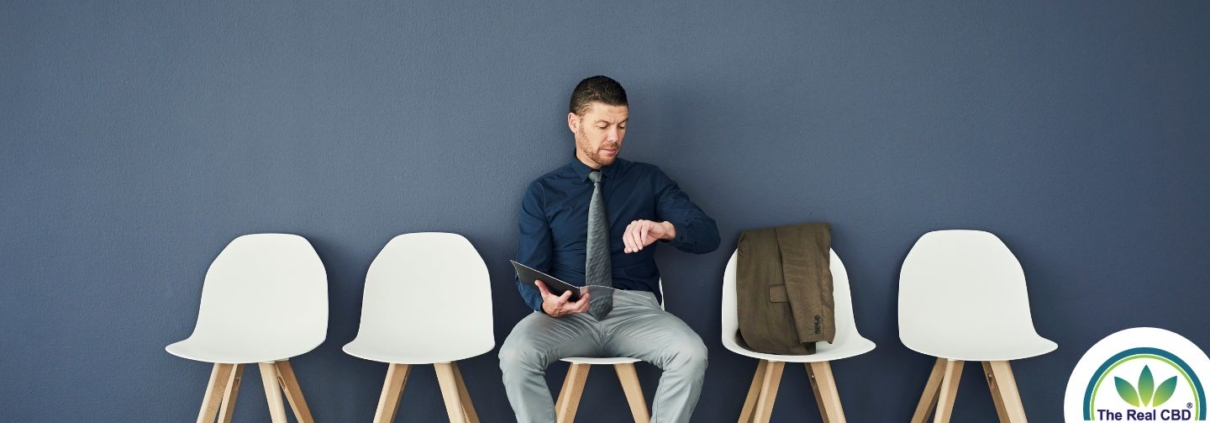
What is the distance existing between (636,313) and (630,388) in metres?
0.22

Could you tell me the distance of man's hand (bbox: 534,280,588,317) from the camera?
255cm

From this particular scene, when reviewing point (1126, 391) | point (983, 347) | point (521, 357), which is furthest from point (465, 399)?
point (1126, 391)

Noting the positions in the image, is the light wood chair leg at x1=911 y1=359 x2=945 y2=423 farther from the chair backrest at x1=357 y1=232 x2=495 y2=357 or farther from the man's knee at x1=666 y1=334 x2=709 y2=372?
the chair backrest at x1=357 y1=232 x2=495 y2=357

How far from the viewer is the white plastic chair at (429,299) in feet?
9.39

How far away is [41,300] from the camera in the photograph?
2965 mm

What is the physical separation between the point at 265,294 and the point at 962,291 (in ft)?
7.12

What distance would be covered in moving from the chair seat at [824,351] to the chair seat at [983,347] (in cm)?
16

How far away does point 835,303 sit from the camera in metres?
2.95

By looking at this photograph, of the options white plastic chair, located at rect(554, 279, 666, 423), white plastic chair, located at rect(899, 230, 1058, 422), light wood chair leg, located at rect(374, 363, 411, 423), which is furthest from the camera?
white plastic chair, located at rect(899, 230, 1058, 422)

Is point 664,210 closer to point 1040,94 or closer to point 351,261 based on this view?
point 351,261

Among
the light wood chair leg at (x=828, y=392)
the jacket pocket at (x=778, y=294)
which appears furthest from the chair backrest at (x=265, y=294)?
the light wood chair leg at (x=828, y=392)

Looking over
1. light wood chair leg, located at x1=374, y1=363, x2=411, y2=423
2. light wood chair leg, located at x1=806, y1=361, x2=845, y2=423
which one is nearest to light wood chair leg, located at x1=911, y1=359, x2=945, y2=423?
light wood chair leg, located at x1=806, y1=361, x2=845, y2=423

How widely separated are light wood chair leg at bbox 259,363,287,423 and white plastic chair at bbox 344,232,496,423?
0.78 ft

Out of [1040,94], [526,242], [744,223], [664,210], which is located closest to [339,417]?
[526,242]
